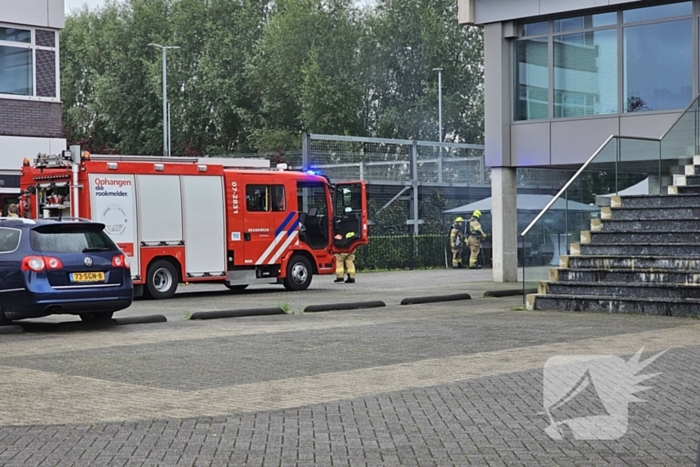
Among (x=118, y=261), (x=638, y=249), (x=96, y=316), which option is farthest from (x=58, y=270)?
(x=638, y=249)

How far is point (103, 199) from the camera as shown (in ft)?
76.1

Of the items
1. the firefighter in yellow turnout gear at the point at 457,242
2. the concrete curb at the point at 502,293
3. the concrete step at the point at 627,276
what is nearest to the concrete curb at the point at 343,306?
the concrete curb at the point at 502,293

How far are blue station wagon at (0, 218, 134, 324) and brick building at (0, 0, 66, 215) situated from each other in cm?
1379

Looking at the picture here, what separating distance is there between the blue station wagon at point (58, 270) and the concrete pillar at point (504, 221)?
12259 mm

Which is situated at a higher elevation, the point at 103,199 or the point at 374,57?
the point at 374,57

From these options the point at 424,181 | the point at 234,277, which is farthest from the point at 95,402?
the point at 424,181

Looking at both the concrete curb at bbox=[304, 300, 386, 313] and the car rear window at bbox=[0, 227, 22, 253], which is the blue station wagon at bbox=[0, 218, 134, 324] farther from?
the concrete curb at bbox=[304, 300, 386, 313]

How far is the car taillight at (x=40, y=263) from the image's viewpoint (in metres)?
16.1

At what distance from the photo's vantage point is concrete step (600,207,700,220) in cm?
1989

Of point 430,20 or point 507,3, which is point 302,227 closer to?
point 507,3

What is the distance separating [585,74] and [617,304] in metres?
8.66

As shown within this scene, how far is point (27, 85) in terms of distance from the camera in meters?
30.6

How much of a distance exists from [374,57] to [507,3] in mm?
47191

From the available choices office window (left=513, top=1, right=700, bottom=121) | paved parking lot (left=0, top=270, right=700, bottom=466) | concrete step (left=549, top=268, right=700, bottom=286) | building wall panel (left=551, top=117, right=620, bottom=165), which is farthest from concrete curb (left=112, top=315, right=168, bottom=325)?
office window (left=513, top=1, right=700, bottom=121)
